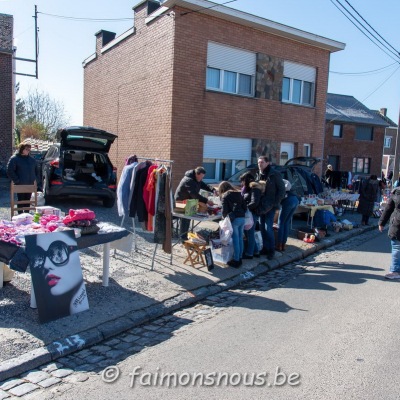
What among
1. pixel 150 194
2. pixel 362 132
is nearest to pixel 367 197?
pixel 150 194

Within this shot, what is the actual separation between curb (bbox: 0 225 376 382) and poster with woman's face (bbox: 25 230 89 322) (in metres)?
0.46

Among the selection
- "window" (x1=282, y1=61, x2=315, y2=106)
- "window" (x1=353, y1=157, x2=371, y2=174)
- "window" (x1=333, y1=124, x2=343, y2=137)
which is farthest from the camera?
"window" (x1=353, y1=157, x2=371, y2=174)

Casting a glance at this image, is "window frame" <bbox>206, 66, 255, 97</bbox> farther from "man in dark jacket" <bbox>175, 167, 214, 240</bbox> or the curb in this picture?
the curb

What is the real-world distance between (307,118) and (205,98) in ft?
17.2

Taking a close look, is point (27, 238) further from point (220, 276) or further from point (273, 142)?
A: point (273, 142)

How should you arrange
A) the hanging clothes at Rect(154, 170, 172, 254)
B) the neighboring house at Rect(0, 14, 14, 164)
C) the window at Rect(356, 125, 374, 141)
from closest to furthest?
the hanging clothes at Rect(154, 170, 172, 254) < the neighboring house at Rect(0, 14, 14, 164) < the window at Rect(356, 125, 374, 141)

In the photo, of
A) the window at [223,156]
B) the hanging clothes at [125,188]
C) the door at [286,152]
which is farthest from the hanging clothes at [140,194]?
the door at [286,152]

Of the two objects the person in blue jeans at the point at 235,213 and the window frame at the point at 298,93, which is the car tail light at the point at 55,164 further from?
the window frame at the point at 298,93

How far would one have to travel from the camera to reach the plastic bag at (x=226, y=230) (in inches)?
285

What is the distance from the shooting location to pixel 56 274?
4891mm

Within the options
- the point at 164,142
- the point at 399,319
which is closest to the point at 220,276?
the point at 399,319

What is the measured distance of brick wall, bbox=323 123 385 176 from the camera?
34000 mm

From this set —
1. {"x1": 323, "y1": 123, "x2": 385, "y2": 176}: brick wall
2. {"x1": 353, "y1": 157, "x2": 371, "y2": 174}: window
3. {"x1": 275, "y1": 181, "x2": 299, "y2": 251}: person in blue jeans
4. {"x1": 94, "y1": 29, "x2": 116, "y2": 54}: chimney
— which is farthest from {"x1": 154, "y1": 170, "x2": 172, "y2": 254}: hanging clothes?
{"x1": 353, "y1": 157, "x2": 371, "y2": 174}: window

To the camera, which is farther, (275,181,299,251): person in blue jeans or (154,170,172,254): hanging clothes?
(275,181,299,251): person in blue jeans
